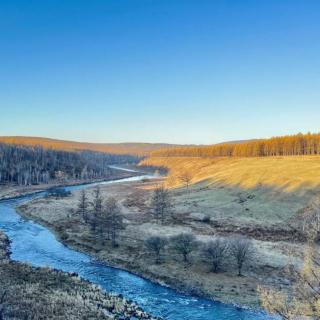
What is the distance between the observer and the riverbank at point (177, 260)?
1824 inches

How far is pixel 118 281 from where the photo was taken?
49.1m

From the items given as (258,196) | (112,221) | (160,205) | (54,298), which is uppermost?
(258,196)

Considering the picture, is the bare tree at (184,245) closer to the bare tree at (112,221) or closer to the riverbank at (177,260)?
the riverbank at (177,260)

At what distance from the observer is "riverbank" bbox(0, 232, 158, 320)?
35000 mm

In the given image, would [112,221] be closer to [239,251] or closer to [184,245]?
[184,245]

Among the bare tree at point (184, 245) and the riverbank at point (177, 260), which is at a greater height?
the bare tree at point (184, 245)

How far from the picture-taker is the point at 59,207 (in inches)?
4040

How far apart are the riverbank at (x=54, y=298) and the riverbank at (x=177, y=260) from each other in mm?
9534

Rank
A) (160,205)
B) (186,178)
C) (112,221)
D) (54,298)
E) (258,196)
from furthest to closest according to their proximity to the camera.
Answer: (186,178) < (258,196) < (160,205) < (112,221) < (54,298)

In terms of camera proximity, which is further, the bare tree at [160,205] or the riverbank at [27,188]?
the riverbank at [27,188]

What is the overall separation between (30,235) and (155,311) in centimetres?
4010

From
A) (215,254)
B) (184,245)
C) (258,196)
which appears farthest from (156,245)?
(258,196)

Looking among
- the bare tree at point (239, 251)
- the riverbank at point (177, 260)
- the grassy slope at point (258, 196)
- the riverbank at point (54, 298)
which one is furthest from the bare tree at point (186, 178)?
the riverbank at point (54, 298)

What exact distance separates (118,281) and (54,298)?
11.7 meters
